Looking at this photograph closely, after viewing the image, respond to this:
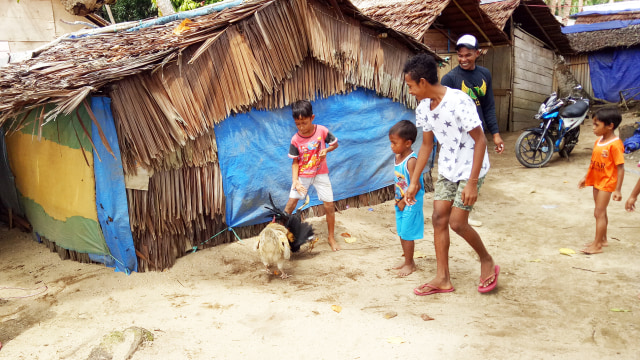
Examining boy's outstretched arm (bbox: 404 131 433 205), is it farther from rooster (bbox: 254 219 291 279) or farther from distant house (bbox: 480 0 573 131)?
distant house (bbox: 480 0 573 131)

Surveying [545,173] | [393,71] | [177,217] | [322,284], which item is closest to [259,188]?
[177,217]

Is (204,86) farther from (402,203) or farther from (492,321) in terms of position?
(492,321)

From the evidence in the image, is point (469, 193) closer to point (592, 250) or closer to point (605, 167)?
point (605, 167)

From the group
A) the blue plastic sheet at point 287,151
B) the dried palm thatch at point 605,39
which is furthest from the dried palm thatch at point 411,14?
A: the dried palm thatch at point 605,39

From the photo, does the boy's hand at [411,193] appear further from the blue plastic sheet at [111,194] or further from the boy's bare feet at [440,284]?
the blue plastic sheet at [111,194]

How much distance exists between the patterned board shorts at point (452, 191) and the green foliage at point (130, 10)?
1546 centimetres

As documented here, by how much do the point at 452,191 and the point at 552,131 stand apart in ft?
20.6

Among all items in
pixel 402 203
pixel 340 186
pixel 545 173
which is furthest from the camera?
pixel 545 173

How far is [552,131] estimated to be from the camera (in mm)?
8492

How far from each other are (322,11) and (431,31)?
571 cm

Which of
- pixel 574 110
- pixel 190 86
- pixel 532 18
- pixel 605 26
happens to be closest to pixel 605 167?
pixel 190 86

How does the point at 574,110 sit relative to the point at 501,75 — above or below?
below

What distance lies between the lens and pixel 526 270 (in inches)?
158

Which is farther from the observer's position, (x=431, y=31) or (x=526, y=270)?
(x=431, y=31)
